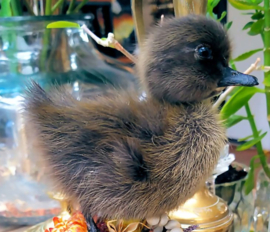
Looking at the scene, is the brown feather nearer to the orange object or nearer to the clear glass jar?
the orange object

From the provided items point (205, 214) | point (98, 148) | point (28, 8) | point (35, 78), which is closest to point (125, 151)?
point (98, 148)

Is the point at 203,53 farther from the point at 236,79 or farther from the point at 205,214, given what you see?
the point at 205,214

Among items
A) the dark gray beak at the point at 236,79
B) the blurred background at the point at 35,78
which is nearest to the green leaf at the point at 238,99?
the blurred background at the point at 35,78

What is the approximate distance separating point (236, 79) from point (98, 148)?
0.13 meters

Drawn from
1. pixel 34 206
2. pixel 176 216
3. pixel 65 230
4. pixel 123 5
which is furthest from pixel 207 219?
pixel 123 5

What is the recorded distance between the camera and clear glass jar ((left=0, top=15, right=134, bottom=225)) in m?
0.51

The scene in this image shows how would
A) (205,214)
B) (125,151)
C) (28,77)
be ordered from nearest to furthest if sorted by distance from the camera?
(125,151)
(205,214)
(28,77)

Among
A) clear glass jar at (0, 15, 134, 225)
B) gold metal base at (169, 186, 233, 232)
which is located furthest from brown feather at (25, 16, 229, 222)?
clear glass jar at (0, 15, 134, 225)

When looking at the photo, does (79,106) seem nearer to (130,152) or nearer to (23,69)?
(130,152)

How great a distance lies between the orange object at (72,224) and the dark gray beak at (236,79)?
19 centimetres

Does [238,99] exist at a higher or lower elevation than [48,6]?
lower

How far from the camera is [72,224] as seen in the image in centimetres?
34

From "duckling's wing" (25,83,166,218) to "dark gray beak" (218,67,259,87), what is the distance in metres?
0.07

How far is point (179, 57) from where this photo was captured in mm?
291
